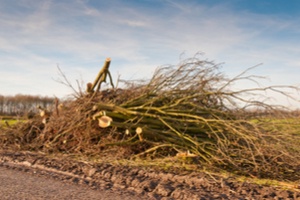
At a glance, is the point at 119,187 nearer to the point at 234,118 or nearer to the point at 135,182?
the point at 135,182

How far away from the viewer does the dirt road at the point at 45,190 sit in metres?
4.82

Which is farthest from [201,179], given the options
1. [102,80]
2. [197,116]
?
[102,80]

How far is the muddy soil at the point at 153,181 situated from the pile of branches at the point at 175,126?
1177 mm

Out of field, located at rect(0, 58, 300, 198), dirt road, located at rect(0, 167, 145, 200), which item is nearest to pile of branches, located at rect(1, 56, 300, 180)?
field, located at rect(0, 58, 300, 198)

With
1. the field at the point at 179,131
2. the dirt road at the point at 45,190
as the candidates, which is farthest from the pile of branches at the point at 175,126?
the dirt road at the point at 45,190

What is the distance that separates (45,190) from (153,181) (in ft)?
5.15

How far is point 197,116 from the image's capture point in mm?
7793

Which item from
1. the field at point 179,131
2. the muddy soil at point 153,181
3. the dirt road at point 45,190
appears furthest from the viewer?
the field at point 179,131

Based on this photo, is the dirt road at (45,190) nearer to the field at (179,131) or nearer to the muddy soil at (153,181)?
the muddy soil at (153,181)

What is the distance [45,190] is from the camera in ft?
16.9

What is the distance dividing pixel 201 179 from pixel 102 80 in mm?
4647

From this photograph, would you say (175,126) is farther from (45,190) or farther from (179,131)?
(45,190)

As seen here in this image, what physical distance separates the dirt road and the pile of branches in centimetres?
240

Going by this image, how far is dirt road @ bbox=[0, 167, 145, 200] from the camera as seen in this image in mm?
4816
